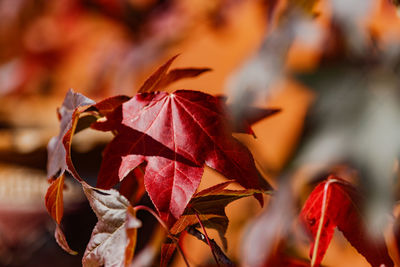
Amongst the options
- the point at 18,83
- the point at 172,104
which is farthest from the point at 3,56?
the point at 172,104

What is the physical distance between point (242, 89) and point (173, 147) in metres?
0.09

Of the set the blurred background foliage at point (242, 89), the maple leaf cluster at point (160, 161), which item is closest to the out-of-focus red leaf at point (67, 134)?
the maple leaf cluster at point (160, 161)

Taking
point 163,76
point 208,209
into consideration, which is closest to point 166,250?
point 208,209

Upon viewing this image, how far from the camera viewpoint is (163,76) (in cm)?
48

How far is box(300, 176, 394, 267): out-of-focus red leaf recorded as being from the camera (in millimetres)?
437

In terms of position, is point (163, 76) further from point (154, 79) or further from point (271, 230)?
point (271, 230)

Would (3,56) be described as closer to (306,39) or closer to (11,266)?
(11,266)

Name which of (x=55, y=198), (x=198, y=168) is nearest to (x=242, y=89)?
(x=198, y=168)

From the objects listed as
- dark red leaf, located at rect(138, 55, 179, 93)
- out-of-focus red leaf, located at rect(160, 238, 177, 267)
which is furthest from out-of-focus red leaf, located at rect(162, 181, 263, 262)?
dark red leaf, located at rect(138, 55, 179, 93)

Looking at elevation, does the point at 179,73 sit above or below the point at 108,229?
above

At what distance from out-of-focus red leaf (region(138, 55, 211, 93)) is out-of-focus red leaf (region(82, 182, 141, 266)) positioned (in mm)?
106

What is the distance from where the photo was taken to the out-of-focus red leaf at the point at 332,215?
1.43 ft

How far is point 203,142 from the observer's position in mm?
445

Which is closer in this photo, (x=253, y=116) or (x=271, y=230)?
(x=271, y=230)
